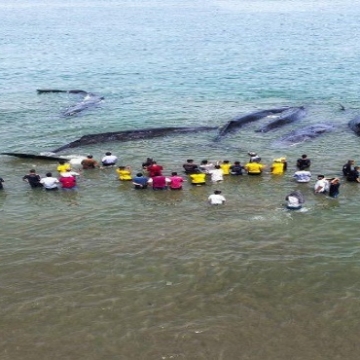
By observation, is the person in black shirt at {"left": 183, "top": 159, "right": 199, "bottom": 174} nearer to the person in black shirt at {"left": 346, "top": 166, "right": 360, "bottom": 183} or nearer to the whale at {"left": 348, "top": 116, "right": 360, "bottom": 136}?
the person in black shirt at {"left": 346, "top": 166, "right": 360, "bottom": 183}

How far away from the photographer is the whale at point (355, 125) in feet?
134

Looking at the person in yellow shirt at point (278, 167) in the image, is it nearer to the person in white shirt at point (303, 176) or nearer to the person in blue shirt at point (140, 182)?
the person in white shirt at point (303, 176)

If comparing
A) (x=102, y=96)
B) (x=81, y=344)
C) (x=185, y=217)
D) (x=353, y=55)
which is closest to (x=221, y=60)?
(x=353, y=55)

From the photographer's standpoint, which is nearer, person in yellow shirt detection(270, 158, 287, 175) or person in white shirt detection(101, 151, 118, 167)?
person in yellow shirt detection(270, 158, 287, 175)

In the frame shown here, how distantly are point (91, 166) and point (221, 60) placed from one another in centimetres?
5177

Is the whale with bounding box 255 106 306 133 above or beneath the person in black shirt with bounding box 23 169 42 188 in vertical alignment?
above

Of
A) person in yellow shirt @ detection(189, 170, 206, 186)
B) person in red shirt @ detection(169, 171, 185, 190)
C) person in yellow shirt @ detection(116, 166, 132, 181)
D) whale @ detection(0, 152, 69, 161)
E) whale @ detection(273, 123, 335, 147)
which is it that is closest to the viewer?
person in red shirt @ detection(169, 171, 185, 190)

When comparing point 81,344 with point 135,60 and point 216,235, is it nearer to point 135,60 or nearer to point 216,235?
point 216,235

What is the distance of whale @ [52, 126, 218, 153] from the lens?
39.0m

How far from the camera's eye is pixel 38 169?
113 ft

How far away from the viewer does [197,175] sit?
1213 inches

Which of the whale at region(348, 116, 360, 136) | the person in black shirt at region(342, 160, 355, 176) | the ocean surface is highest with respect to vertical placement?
the whale at region(348, 116, 360, 136)

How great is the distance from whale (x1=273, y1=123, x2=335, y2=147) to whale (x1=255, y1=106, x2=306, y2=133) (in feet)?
6.60

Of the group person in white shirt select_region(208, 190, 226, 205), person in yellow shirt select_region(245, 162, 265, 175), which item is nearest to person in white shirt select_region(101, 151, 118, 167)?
person in yellow shirt select_region(245, 162, 265, 175)
